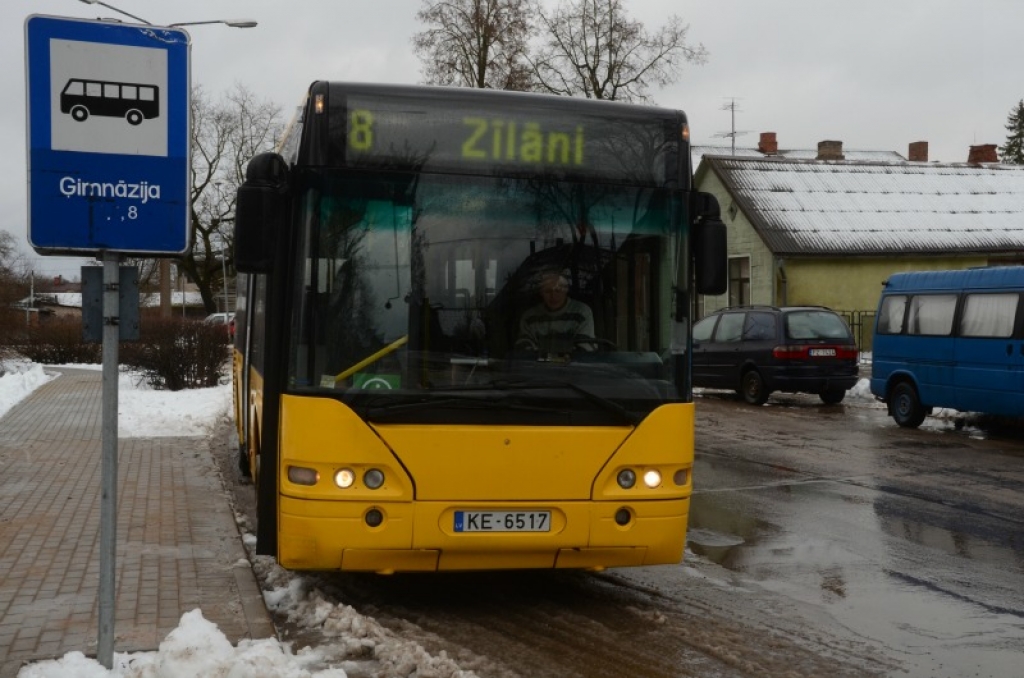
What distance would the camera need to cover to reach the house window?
133ft

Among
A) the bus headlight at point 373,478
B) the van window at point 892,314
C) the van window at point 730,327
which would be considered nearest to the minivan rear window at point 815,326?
the van window at point 730,327

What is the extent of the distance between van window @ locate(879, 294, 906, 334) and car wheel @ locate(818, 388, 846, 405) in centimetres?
341

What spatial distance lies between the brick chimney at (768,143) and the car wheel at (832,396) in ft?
165

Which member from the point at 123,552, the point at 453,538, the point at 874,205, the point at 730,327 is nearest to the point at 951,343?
the point at 730,327

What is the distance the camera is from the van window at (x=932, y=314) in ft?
54.0

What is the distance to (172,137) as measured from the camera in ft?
16.4

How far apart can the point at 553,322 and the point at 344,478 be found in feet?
4.57

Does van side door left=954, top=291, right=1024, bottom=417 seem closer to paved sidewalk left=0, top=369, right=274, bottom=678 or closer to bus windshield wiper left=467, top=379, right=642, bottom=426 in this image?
paved sidewalk left=0, top=369, right=274, bottom=678

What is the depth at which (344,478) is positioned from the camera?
242 inches

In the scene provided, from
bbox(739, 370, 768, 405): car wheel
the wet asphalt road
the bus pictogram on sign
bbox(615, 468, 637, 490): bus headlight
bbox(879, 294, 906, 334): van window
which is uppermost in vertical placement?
the bus pictogram on sign

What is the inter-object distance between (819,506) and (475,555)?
16.6 feet


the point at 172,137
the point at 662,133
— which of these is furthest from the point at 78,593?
the point at 662,133

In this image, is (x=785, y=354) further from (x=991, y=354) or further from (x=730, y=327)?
(x=991, y=354)

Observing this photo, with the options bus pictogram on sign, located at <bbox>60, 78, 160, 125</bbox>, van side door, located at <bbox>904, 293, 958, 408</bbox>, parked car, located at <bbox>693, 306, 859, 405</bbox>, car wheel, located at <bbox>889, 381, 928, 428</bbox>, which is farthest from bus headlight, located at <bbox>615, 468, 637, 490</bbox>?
parked car, located at <bbox>693, 306, 859, 405</bbox>
